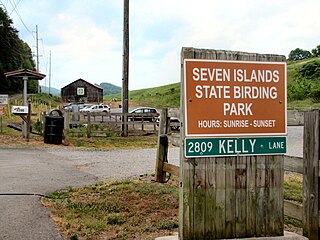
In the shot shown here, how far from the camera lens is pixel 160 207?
5.71 m

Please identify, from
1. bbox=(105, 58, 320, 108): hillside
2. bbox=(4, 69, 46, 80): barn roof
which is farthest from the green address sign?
bbox=(105, 58, 320, 108): hillside

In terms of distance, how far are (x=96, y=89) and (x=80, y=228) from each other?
78978 millimetres

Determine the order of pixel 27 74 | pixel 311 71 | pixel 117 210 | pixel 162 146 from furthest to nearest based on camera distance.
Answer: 1. pixel 311 71
2. pixel 27 74
3. pixel 162 146
4. pixel 117 210

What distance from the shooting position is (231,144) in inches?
142

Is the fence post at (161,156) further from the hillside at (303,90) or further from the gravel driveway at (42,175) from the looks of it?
the hillside at (303,90)

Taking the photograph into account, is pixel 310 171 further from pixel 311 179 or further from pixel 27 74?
pixel 27 74

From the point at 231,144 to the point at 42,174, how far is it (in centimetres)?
630

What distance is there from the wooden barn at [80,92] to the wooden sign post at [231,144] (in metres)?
78.6

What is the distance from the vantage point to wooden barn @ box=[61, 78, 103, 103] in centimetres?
8100

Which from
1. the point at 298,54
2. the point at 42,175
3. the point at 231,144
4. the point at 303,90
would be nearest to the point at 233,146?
the point at 231,144

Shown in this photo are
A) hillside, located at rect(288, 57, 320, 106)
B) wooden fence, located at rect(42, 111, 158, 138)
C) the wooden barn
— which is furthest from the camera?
the wooden barn

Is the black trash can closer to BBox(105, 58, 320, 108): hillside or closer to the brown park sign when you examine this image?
the brown park sign

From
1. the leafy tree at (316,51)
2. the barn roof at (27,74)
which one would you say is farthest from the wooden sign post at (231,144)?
the leafy tree at (316,51)

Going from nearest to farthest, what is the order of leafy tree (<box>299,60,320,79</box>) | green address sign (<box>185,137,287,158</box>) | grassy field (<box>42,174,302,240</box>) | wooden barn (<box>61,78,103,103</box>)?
green address sign (<box>185,137,287,158</box>) < grassy field (<box>42,174,302,240</box>) < leafy tree (<box>299,60,320,79</box>) < wooden barn (<box>61,78,103,103</box>)
